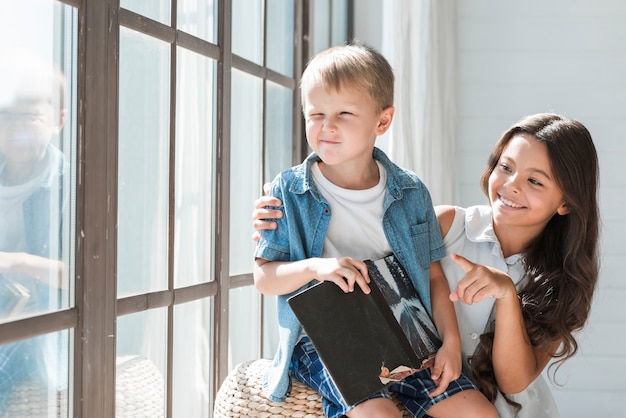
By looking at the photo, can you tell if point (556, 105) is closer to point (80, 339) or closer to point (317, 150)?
point (317, 150)

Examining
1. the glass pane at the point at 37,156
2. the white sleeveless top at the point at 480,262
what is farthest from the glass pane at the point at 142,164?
the white sleeveless top at the point at 480,262

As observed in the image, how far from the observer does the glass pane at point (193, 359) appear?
2256 mm

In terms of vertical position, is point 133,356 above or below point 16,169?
below

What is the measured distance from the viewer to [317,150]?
1789mm

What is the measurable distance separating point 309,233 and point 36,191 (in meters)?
0.57

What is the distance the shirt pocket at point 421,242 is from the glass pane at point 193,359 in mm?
704

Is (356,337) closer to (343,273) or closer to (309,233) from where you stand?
(343,273)

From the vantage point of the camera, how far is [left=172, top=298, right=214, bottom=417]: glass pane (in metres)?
2.26

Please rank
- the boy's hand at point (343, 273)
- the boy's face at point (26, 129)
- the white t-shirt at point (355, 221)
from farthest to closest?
the white t-shirt at point (355, 221)
the boy's hand at point (343, 273)
the boy's face at point (26, 129)

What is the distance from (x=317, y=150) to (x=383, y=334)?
41cm

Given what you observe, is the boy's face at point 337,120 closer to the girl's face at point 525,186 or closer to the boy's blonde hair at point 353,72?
the boy's blonde hair at point 353,72

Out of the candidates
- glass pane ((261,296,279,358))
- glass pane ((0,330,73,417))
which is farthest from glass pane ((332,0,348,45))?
glass pane ((0,330,73,417))

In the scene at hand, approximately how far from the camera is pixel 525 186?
2.08 meters

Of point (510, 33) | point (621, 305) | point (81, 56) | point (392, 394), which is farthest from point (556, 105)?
point (81, 56)
